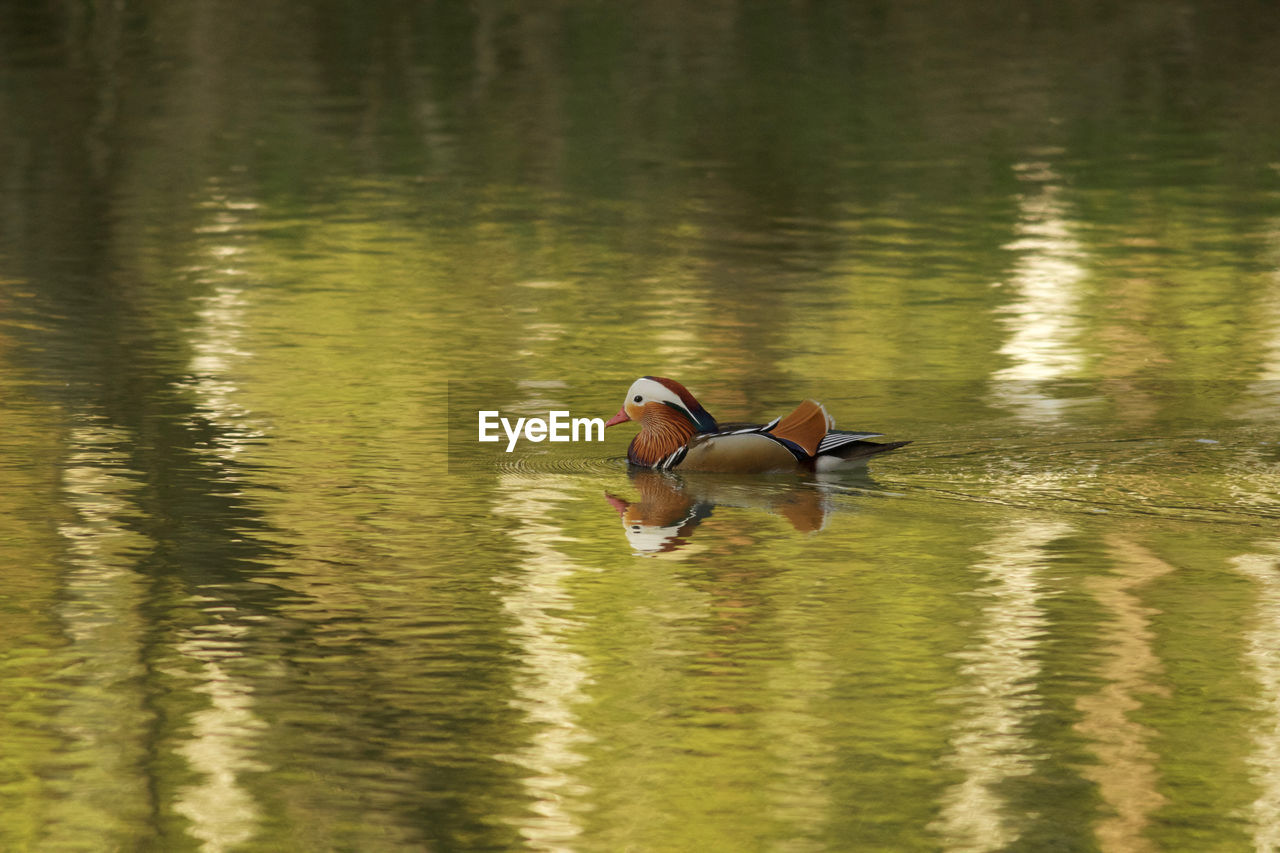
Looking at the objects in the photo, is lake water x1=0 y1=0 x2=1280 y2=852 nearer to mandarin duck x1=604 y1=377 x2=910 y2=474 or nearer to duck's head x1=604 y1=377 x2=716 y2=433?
mandarin duck x1=604 y1=377 x2=910 y2=474

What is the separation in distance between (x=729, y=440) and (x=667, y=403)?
14.2 inches

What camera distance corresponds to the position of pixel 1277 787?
7324mm

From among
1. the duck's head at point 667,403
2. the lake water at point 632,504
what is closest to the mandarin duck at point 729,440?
the duck's head at point 667,403

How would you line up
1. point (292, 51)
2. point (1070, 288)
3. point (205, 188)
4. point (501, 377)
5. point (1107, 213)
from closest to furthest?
point (501, 377) < point (1070, 288) < point (1107, 213) < point (205, 188) < point (292, 51)

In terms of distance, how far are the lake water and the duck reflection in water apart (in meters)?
0.03

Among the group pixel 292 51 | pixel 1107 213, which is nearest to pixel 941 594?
pixel 1107 213

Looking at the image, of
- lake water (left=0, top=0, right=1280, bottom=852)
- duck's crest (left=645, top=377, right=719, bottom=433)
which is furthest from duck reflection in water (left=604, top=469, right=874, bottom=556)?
duck's crest (left=645, top=377, right=719, bottom=433)

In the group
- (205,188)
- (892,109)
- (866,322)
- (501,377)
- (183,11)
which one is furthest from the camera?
(183,11)

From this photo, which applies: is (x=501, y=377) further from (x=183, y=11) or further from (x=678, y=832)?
(x=183, y=11)

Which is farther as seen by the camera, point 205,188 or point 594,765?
point 205,188

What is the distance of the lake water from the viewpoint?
24.3 ft

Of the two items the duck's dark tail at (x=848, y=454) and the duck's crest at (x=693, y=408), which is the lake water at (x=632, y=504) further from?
the duck's crest at (x=693, y=408)

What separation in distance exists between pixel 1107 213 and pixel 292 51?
1874 centimetres

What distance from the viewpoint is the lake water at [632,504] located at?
7.41 metres
